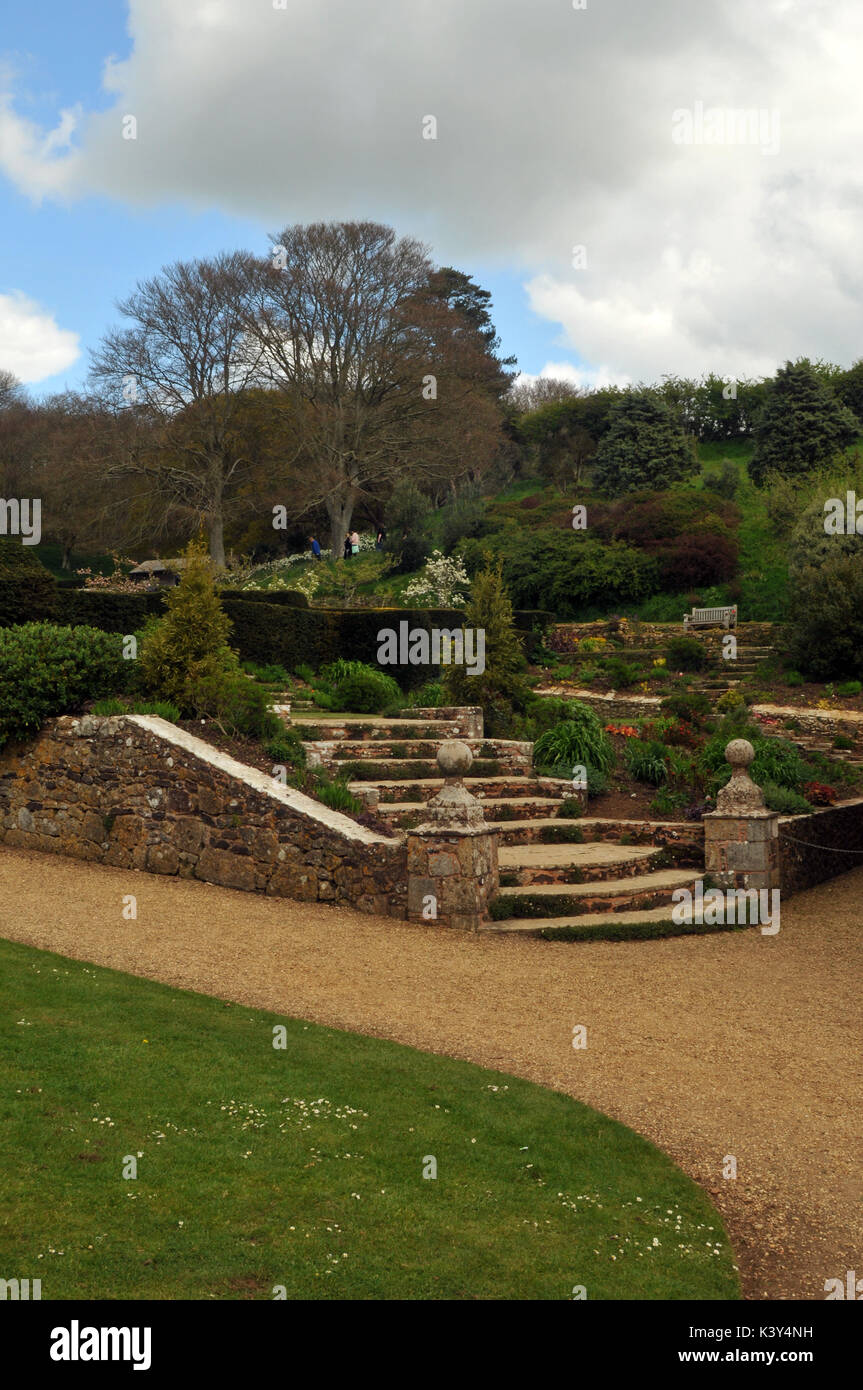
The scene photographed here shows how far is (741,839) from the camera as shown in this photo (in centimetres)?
1176

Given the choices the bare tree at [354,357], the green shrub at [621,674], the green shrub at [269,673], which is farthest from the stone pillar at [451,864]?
the bare tree at [354,357]

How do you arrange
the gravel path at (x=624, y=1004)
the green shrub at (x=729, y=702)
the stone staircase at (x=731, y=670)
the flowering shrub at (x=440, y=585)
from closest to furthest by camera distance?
the gravel path at (x=624, y=1004), the green shrub at (x=729, y=702), the stone staircase at (x=731, y=670), the flowering shrub at (x=440, y=585)

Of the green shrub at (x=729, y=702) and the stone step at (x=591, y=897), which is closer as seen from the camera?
the stone step at (x=591, y=897)

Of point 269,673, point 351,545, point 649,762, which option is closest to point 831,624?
point 649,762

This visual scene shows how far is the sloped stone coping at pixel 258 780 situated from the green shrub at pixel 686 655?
1431 cm

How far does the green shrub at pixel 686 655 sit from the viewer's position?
24.3 meters

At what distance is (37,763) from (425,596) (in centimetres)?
1707

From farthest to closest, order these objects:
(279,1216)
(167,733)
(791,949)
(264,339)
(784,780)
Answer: (264,339), (784,780), (167,733), (791,949), (279,1216)

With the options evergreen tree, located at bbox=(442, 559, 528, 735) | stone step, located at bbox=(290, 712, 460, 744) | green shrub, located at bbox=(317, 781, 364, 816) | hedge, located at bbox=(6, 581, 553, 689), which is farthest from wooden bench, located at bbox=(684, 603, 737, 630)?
green shrub, located at bbox=(317, 781, 364, 816)

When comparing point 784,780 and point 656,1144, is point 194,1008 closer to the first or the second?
point 656,1144

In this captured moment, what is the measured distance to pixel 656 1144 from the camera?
6066 millimetres

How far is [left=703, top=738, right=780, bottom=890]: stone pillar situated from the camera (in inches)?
462

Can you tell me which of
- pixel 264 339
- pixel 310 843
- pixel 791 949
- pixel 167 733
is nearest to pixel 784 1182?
pixel 791 949

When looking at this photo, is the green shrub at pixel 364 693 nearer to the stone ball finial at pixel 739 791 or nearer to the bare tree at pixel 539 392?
the stone ball finial at pixel 739 791
